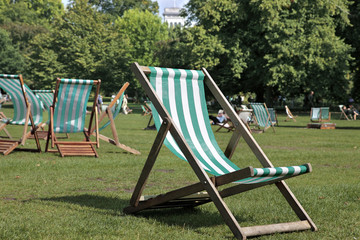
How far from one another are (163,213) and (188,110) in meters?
0.90

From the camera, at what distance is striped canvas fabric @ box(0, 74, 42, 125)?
897 centimetres

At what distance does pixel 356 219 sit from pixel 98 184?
2.80 m

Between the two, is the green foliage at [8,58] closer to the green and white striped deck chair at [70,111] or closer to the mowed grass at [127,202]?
Answer: the green and white striped deck chair at [70,111]

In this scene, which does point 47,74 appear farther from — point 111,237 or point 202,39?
point 111,237

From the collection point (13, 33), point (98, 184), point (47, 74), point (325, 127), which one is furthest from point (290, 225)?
point (13, 33)

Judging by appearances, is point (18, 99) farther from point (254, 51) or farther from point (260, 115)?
point (254, 51)

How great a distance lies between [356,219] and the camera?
4.24m

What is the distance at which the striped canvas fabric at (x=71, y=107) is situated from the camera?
8578 millimetres

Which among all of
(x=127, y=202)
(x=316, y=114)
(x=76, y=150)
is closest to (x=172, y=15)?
(x=316, y=114)

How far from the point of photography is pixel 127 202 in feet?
15.9

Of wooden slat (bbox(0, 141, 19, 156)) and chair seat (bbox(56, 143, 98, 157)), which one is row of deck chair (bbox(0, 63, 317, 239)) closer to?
chair seat (bbox(56, 143, 98, 157))

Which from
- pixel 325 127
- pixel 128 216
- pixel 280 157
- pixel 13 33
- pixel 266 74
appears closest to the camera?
pixel 128 216

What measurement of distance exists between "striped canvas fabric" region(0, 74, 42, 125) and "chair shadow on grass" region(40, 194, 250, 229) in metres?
4.45

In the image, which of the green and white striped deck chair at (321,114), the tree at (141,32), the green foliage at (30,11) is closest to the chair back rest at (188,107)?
the green and white striped deck chair at (321,114)
